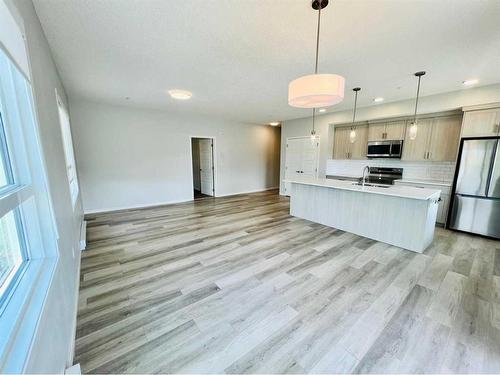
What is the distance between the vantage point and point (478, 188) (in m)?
3.72

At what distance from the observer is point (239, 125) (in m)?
7.45

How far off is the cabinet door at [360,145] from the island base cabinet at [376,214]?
2109mm

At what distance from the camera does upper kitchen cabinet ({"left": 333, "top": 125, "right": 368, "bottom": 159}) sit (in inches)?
221

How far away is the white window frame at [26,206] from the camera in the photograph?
87 cm

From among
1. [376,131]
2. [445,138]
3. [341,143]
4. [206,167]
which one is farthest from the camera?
[206,167]

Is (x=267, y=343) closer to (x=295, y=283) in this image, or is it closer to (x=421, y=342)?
(x=295, y=283)

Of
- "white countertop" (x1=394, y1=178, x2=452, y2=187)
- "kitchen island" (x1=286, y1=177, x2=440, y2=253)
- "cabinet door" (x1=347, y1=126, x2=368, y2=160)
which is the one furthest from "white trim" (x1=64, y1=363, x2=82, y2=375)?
"cabinet door" (x1=347, y1=126, x2=368, y2=160)

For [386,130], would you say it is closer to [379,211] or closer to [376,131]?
[376,131]

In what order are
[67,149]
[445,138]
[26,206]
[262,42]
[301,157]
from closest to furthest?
[26,206]
[262,42]
[67,149]
[445,138]
[301,157]

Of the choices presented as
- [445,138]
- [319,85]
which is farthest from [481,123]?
[319,85]

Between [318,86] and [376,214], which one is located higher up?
[318,86]

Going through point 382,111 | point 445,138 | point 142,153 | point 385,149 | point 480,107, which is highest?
point 382,111

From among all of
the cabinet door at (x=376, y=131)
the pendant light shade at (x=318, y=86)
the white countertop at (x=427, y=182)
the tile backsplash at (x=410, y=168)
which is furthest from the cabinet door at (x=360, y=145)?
the pendant light shade at (x=318, y=86)

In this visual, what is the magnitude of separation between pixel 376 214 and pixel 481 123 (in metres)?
2.47
